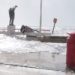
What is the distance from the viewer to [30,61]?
9.23 meters

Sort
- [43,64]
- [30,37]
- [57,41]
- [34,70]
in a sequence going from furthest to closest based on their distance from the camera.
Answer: [30,37] → [57,41] → [43,64] → [34,70]

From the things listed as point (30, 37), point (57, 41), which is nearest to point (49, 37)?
point (57, 41)

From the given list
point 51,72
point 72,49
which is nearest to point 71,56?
point 72,49

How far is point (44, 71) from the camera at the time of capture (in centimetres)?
765

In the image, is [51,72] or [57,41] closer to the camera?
[51,72]

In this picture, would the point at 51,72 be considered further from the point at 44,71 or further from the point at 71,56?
the point at 71,56

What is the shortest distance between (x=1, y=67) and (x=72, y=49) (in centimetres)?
206

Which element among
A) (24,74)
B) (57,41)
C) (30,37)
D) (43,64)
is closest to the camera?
(24,74)

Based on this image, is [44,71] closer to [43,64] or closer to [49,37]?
[43,64]

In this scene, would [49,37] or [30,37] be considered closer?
[49,37]

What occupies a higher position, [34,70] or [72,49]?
[72,49]

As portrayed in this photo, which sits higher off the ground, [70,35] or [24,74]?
[70,35]

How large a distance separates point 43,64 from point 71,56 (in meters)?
1.06

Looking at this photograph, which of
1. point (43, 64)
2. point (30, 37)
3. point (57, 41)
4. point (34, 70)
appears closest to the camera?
point (34, 70)
